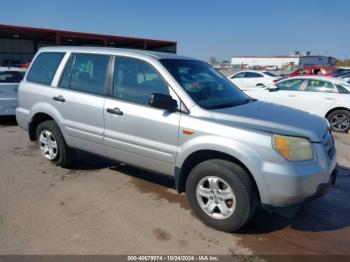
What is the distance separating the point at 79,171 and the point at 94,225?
174 centimetres

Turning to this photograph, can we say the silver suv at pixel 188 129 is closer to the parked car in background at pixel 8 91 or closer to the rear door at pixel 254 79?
the parked car in background at pixel 8 91

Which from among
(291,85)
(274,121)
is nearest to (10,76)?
(274,121)

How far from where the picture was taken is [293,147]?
2834mm

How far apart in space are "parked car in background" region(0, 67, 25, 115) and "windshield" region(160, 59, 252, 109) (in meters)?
5.66

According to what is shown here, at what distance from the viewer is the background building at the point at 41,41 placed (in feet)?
94.3

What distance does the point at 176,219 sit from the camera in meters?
3.44

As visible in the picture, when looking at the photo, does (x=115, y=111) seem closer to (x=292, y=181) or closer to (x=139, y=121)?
(x=139, y=121)

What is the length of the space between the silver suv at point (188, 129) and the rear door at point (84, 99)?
0.05 feet

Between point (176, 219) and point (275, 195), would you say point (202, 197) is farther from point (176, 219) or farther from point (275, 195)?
point (275, 195)

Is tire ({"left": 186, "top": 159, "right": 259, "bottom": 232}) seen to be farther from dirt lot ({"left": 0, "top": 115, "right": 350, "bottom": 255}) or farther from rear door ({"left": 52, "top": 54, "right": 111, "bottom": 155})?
rear door ({"left": 52, "top": 54, "right": 111, "bottom": 155})

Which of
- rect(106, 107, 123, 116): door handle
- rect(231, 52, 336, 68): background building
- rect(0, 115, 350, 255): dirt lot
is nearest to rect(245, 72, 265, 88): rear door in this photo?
rect(0, 115, 350, 255): dirt lot

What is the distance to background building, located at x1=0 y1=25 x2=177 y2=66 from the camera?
94.3 ft

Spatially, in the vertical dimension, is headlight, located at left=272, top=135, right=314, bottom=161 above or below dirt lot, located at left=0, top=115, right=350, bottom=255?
above

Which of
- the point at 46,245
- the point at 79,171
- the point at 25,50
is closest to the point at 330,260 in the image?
the point at 46,245
